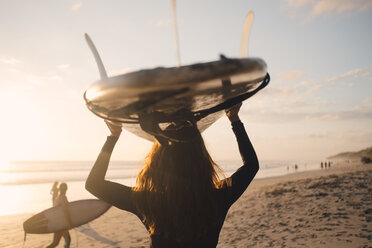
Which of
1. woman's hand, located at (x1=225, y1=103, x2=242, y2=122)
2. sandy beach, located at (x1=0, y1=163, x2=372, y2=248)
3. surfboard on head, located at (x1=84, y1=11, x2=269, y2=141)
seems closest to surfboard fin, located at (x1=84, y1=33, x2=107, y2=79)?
surfboard on head, located at (x1=84, y1=11, x2=269, y2=141)

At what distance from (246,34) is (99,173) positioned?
1307mm

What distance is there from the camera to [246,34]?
63.7 inches

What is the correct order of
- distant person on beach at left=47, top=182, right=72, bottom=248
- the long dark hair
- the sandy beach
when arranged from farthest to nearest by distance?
distant person on beach at left=47, top=182, right=72, bottom=248 < the sandy beach < the long dark hair

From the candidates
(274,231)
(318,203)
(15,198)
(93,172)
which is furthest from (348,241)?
(15,198)

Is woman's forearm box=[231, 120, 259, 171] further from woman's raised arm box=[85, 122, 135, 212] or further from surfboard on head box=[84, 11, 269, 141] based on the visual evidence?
woman's raised arm box=[85, 122, 135, 212]

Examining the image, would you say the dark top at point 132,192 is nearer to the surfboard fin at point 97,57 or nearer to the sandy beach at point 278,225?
the surfboard fin at point 97,57

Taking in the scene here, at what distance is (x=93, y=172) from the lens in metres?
1.63

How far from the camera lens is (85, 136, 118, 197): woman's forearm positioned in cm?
161

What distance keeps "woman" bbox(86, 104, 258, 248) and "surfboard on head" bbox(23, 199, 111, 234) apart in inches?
255

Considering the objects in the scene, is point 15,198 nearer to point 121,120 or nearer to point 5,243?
point 5,243

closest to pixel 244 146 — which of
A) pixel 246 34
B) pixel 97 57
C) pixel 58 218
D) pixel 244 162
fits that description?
pixel 244 162

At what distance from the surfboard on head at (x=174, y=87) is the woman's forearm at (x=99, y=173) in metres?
0.33

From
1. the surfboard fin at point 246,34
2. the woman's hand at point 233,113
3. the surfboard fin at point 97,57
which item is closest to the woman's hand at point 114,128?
the surfboard fin at point 97,57

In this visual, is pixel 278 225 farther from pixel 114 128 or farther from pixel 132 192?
pixel 114 128
